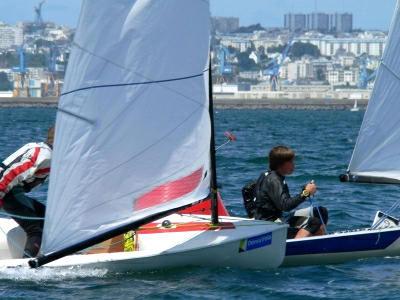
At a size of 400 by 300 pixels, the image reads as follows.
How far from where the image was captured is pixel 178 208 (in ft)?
30.1

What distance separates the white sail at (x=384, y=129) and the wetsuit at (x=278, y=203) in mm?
762

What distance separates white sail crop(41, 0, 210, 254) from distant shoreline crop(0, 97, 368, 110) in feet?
348

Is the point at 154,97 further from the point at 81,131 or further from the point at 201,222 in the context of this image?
the point at 201,222

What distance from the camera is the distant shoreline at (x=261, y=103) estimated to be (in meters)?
118

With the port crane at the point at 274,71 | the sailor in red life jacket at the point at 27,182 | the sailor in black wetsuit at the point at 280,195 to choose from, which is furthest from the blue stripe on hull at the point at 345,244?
the port crane at the point at 274,71

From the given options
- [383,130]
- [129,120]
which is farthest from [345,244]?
[129,120]

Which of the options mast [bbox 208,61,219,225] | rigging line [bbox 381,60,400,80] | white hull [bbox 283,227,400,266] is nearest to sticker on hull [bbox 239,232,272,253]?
mast [bbox 208,61,219,225]

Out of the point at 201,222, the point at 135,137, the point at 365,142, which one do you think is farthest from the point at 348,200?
the point at 135,137

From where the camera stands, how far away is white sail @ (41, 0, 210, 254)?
8.75 meters

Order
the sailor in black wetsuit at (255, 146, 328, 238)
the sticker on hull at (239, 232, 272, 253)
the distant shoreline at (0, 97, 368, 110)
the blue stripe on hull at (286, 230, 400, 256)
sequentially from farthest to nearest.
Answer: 1. the distant shoreline at (0, 97, 368, 110)
2. the blue stripe on hull at (286, 230, 400, 256)
3. the sailor in black wetsuit at (255, 146, 328, 238)
4. the sticker on hull at (239, 232, 272, 253)

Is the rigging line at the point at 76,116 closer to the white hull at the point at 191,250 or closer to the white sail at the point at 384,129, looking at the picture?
the white hull at the point at 191,250

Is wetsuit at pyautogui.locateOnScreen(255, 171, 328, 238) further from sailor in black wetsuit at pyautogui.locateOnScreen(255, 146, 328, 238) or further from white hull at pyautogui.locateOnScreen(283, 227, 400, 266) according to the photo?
white hull at pyautogui.locateOnScreen(283, 227, 400, 266)

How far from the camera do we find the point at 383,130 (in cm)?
1082

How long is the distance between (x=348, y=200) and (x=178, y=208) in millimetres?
6369
